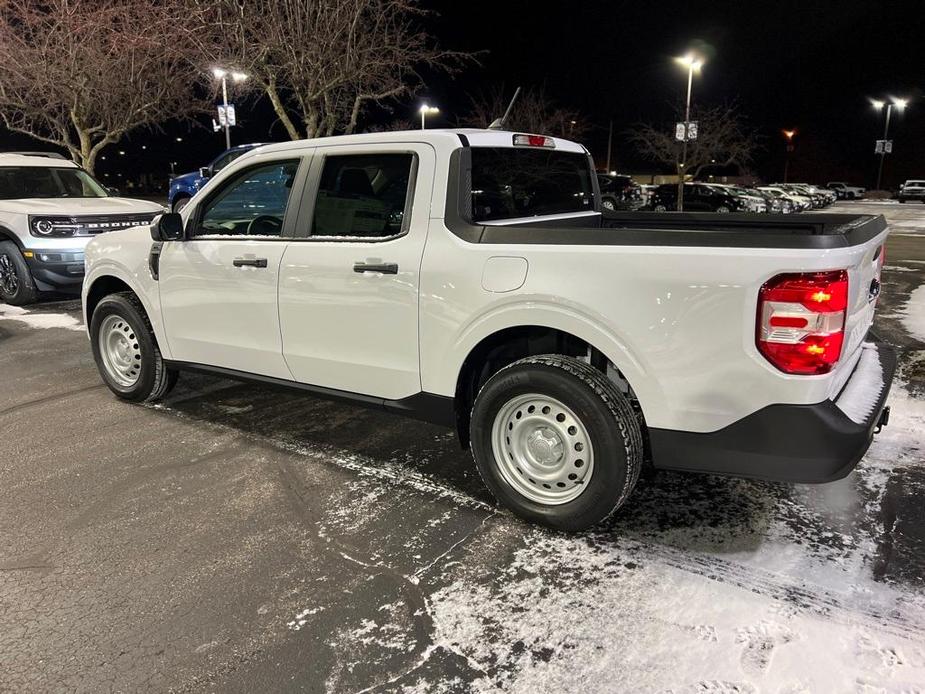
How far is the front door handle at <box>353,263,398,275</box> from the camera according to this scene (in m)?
3.71

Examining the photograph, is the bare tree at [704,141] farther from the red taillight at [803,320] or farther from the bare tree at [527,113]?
the red taillight at [803,320]

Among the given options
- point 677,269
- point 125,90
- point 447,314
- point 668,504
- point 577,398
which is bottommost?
point 668,504

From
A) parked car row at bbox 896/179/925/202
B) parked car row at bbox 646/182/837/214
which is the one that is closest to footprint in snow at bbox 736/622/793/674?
parked car row at bbox 646/182/837/214

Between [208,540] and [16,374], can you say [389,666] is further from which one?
[16,374]

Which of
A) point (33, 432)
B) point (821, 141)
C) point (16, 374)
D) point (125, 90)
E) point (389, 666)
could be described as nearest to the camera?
point (389, 666)

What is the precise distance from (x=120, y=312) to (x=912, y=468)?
17.3ft

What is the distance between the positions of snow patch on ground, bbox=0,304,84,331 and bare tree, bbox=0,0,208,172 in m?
6.59

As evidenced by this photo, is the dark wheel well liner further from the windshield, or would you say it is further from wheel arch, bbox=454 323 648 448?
the windshield

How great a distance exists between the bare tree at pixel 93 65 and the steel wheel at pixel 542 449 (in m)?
12.7

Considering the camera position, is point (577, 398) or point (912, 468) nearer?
point (577, 398)

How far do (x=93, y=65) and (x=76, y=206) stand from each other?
38.5 feet

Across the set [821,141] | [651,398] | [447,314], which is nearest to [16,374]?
[447,314]

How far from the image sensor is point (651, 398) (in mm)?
3102

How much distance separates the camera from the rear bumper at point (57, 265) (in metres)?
8.82
